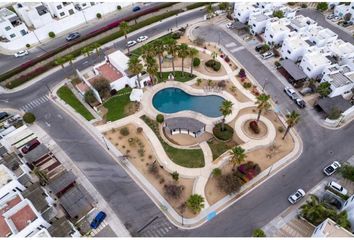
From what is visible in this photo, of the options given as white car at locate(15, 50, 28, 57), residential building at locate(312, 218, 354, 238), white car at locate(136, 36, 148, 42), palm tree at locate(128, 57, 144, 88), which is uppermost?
palm tree at locate(128, 57, 144, 88)

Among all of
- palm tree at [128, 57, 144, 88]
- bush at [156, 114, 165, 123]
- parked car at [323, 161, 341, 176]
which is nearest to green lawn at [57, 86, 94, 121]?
palm tree at [128, 57, 144, 88]

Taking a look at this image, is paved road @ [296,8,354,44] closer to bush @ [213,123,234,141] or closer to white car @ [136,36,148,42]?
bush @ [213,123,234,141]

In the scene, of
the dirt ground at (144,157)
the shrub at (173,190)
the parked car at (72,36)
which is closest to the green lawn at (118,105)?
the dirt ground at (144,157)

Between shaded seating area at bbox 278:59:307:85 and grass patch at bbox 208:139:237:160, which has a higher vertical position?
shaded seating area at bbox 278:59:307:85

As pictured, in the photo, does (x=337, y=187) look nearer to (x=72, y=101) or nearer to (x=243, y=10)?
(x=243, y=10)

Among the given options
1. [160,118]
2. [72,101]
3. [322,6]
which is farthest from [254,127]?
[322,6]

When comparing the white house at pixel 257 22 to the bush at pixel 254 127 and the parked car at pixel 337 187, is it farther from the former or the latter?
the parked car at pixel 337 187

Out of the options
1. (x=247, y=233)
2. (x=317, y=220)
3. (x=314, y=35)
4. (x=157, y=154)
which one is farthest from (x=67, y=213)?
(x=314, y=35)
